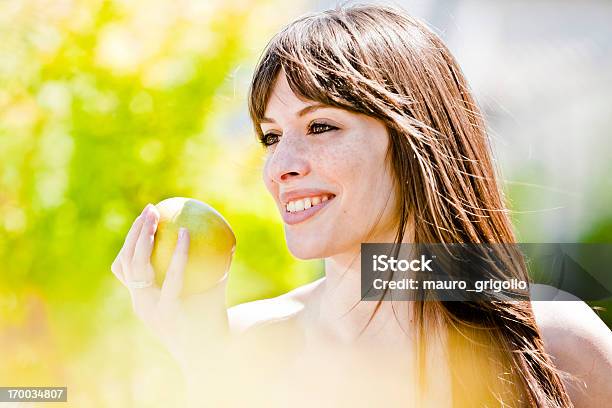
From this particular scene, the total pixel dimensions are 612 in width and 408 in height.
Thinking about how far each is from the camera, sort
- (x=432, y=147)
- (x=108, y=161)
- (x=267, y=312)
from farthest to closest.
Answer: (x=108, y=161), (x=267, y=312), (x=432, y=147)

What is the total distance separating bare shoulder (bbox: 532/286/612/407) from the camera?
2.79 feet

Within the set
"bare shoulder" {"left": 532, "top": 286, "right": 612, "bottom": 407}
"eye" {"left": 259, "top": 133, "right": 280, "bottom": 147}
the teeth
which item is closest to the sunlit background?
"eye" {"left": 259, "top": 133, "right": 280, "bottom": 147}

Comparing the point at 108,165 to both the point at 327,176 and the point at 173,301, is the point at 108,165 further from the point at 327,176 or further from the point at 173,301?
the point at 327,176

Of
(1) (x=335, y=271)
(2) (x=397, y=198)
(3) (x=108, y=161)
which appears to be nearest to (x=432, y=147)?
(2) (x=397, y=198)

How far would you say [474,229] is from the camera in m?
0.88

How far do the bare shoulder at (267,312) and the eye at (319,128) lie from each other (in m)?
0.26

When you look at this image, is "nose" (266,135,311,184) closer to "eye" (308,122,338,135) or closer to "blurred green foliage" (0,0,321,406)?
"eye" (308,122,338,135)

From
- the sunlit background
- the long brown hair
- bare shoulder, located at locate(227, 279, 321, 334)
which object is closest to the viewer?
the long brown hair

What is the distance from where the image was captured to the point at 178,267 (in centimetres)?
89

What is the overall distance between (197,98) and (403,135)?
126 cm

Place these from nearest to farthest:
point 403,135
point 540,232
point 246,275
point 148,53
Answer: point 403,135
point 540,232
point 148,53
point 246,275

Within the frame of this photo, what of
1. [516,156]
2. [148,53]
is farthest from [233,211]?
[516,156]

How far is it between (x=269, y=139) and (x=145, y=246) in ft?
0.69

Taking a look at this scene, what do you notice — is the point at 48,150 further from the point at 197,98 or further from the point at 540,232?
the point at 540,232
